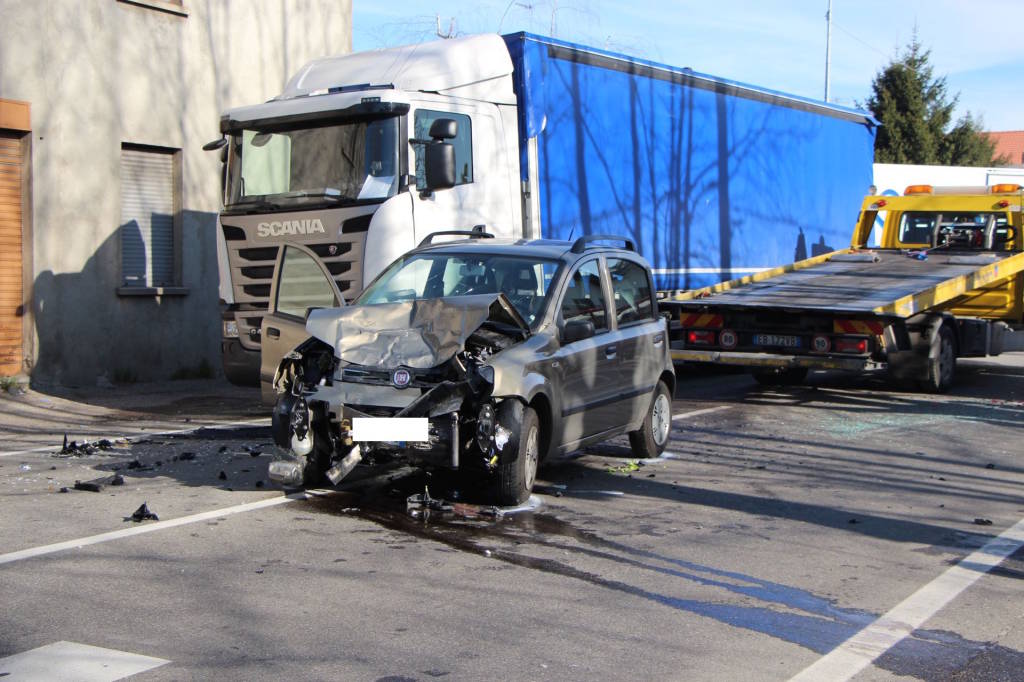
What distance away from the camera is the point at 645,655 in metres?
4.86

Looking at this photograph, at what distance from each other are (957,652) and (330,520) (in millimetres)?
3775

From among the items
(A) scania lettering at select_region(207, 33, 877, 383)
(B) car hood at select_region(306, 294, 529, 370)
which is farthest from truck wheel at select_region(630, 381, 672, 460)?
(A) scania lettering at select_region(207, 33, 877, 383)

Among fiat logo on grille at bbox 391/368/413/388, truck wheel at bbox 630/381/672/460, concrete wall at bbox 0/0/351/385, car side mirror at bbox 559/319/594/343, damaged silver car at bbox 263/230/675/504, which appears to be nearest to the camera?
damaged silver car at bbox 263/230/675/504

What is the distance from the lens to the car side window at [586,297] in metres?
8.48

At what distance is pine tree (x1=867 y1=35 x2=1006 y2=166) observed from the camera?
165 feet

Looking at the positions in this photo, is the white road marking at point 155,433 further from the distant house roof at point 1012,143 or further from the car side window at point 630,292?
the distant house roof at point 1012,143

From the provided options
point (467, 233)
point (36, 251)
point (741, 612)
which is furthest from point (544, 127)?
point (741, 612)

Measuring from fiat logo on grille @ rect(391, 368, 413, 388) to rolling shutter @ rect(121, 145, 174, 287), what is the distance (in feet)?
32.1

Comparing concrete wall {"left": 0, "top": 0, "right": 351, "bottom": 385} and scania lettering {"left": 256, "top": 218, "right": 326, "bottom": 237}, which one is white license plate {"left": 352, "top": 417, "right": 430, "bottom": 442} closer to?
scania lettering {"left": 256, "top": 218, "right": 326, "bottom": 237}

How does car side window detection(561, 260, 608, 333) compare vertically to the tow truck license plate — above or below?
above

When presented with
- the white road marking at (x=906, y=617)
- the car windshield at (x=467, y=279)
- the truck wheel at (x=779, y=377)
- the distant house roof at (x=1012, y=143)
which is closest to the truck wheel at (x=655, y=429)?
the car windshield at (x=467, y=279)

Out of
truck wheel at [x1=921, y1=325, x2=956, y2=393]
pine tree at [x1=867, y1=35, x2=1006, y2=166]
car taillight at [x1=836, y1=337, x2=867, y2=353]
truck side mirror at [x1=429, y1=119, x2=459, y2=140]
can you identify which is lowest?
truck wheel at [x1=921, y1=325, x2=956, y2=393]

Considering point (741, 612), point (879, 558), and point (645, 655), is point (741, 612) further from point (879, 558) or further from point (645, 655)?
point (879, 558)

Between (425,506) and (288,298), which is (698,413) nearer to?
(288,298)
